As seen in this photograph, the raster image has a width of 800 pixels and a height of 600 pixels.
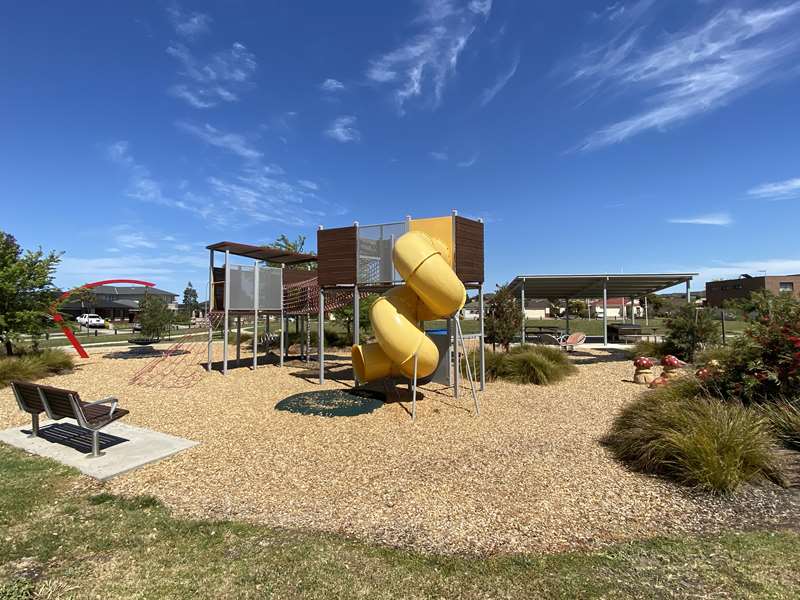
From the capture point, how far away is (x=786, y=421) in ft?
19.5

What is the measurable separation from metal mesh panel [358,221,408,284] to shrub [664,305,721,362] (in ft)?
36.3

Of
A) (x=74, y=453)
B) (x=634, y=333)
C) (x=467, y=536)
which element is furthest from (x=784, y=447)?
(x=634, y=333)

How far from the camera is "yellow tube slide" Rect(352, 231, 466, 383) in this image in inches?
329

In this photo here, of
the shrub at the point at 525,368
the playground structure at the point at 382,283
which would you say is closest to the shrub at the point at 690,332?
the shrub at the point at 525,368

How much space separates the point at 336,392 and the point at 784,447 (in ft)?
26.1

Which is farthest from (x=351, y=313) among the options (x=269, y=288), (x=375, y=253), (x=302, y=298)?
(x=375, y=253)

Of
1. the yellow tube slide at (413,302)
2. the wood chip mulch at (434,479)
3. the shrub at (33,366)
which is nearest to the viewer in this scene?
the wood chip mulch at (434,479)

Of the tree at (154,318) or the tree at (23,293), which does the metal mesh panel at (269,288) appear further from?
the tree at (154,318)

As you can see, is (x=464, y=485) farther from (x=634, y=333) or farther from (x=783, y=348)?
(x=634, y=333)

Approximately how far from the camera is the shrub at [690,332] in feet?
48.0

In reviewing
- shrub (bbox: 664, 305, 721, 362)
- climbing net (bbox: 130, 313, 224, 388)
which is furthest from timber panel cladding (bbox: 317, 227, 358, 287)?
shrub (bbox: 664, 305, 721, 362)

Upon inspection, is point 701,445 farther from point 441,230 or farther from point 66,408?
point 66,408

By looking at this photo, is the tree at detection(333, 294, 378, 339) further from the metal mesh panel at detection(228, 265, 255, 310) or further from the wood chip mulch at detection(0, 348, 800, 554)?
the wood chip mulch at detection(0, 348, 800, 554)

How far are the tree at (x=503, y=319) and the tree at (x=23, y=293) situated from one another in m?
15.9
